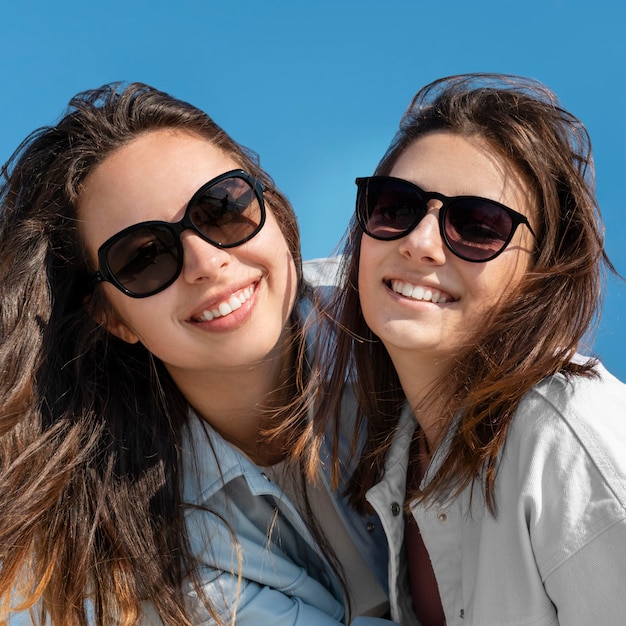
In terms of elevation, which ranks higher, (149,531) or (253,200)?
(253,200)

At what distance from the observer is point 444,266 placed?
5.28 ft

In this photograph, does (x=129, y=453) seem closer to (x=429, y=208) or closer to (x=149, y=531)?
(x=149, y=531)

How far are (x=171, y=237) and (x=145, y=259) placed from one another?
0.09 m

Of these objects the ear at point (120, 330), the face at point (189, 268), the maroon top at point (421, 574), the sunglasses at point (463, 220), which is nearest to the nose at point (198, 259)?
the face at point (189, 268)

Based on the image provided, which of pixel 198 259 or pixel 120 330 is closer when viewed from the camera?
pixel 198 259

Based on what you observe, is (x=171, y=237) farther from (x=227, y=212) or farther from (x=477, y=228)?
(x=477, y=228)

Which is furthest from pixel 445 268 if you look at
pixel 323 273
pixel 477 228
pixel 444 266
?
pixel 323 273

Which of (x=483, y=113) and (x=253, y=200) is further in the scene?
(x=253, y=200)

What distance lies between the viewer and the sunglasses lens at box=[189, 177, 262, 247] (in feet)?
6.09

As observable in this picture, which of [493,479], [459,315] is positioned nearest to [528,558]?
[493,479]

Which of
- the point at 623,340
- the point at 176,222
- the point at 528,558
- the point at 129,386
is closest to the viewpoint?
the point at 528,558

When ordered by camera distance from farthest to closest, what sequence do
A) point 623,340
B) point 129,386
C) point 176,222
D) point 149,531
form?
point 623,340
point 129,386
point 149,531
point 176,222

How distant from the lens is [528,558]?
4.82 ft

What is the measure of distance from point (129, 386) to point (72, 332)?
232mm
